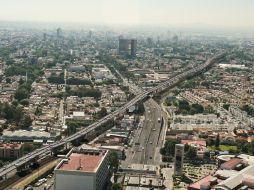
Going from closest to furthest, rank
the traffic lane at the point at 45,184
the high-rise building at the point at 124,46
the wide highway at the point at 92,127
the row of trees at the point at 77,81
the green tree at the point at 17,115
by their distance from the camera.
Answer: the traffic lane at the point at 45,184 < the wide highway at the point at 92,127 < the green tree at the point at 17,115 < the row of trees at the point at 77,81 < the high-rise building at the point at 124,46

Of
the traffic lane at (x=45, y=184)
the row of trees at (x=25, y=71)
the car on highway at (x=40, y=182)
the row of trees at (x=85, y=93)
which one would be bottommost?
the traffic lane at (x=45, y=184)

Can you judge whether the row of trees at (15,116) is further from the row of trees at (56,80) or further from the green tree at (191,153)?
the row of trees at (56,80)

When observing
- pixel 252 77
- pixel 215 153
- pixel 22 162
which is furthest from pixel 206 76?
pixel 22 162

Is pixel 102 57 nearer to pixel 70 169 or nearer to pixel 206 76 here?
pixel 206 76

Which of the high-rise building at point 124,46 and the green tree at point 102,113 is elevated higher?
the high-rise building at point 124,46

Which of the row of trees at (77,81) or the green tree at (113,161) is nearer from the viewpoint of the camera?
the green tree at (113,161)

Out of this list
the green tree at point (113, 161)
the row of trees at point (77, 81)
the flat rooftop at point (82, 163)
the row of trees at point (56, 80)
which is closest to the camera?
the flat rooftop at point (82, 163)

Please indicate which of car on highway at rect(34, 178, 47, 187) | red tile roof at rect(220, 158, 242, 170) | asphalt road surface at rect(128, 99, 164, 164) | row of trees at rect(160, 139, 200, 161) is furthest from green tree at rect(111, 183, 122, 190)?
row of trees at rect(160, 139, 200, 161)

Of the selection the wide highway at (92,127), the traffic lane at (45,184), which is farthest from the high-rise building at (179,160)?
the wide highway at (92,127)

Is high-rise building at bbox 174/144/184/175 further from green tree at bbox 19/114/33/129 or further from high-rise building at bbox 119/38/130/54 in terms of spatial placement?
high-rise building at bbox 119/38/130/54
